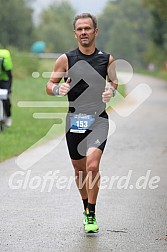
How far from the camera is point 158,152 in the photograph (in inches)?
593

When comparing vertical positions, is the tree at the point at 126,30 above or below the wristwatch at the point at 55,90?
below

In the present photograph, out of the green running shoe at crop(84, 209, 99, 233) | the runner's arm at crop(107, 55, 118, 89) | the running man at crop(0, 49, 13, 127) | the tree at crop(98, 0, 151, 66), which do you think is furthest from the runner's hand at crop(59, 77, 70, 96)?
the tree at crop(98, 0, 151, 66)

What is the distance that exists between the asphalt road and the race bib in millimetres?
975

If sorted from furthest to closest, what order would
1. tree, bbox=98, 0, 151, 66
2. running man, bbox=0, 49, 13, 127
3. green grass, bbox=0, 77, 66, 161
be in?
tree, bbox=98, 0, 151, 66 < running man, bbox=0, 49, 13, 127 < green grass, bbox=0, 77, 66, 161

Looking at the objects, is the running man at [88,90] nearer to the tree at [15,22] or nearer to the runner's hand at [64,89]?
the runner's hand at [64,89]

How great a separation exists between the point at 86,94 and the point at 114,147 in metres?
7.87

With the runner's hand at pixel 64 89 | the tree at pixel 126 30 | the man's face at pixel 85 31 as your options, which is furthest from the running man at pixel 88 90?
the tree at pixel 126 30

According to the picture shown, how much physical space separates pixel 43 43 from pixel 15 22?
9.60 m

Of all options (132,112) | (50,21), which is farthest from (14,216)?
(50,21)

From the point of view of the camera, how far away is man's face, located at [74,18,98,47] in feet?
25.1

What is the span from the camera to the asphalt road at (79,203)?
726cm

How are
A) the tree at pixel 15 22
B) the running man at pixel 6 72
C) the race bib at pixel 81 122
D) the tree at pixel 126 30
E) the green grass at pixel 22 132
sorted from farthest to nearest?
the tree at pixel 126 30
the tree at pixel 15 22
the running man at pixel 6 72
the green grass at pixel 22 132
the race bib at pixel 81 122

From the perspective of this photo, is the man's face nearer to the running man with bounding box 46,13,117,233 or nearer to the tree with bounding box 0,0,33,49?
the running man with bounding box 46,13,117,233

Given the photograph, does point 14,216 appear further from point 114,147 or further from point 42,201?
point 114,147
